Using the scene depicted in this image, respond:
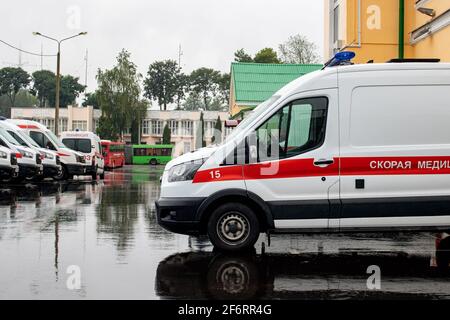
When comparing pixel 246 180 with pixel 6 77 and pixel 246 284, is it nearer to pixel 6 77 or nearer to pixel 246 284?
pixel 246 284

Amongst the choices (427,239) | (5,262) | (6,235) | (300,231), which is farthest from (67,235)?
(427,239)

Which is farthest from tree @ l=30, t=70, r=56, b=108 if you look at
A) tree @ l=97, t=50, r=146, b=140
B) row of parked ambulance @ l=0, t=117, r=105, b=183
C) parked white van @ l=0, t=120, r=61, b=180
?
parked white van @ l=0, t=120, r=61, b=180

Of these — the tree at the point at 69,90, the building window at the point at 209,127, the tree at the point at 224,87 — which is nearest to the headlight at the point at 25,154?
the building window at the point at 209,127

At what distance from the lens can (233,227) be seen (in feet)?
28.8

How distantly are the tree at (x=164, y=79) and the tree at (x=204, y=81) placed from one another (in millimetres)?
2753

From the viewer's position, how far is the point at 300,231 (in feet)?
28.5

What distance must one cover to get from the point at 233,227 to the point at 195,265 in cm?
90

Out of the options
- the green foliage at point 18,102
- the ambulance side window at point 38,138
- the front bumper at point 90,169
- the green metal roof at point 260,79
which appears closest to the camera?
the ambulance side window at point 38,138

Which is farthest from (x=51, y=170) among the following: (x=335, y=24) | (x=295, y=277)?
(x=295, y=277)

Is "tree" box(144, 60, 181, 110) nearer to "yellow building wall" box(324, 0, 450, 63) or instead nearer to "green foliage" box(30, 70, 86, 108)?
"green foliage" box(30, 70, 86, 108)

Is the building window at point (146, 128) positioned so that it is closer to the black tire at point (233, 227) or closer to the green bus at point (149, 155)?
the green bus at point (149, 155)

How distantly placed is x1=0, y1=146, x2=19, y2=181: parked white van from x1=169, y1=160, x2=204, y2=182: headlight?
12.4 meters

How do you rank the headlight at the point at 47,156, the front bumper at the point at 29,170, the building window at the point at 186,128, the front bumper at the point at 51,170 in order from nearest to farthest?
the front bumper at the point at 29,170, the headlight at the point at 47,156, the front bumper at the point at 51,170, the building window at the point at 186,128

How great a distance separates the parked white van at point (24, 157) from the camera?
2156cm
